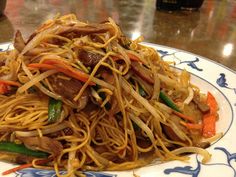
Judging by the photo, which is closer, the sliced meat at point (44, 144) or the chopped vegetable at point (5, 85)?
the sliced meat at point (44, 144)

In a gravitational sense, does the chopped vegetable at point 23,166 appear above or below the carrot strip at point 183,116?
below

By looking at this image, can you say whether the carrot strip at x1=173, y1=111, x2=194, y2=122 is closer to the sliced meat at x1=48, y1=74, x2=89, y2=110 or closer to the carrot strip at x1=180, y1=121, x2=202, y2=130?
the carrot strip at x1=180, y1=121, x2=202, y2=130

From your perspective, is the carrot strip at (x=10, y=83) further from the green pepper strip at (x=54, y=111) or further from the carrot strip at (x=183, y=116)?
the carrot strip at (x=183, y=116)

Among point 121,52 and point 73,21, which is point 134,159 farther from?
point 73,21

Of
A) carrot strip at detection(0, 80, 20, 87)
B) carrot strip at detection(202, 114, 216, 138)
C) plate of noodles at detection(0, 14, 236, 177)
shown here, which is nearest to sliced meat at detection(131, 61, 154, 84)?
plate of noodles at detection(0, 14, 236, 177)

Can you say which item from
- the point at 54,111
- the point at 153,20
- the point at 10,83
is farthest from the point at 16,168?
the point at 153,20

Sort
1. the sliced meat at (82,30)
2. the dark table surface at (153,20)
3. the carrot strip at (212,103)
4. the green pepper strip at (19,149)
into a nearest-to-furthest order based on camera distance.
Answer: the green pepper strip at (19,149) → the sliced meat at (82,30) → the carrot strip at (212,103) → the dark table surface at (153,20)

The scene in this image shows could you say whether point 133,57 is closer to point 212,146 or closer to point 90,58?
point 90,58

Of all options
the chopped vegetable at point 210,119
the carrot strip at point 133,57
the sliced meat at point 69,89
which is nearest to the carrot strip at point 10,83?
the sliced meat at point 69,89
